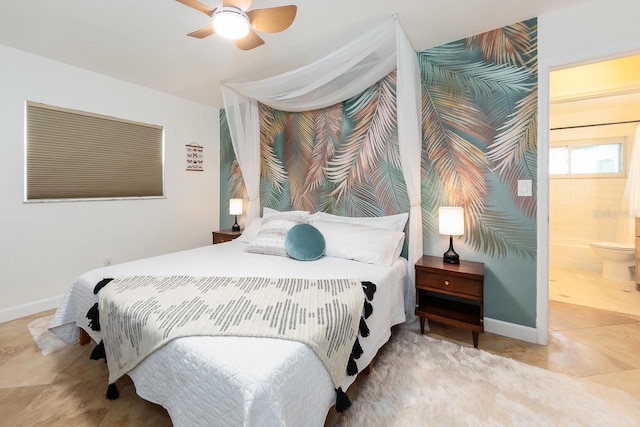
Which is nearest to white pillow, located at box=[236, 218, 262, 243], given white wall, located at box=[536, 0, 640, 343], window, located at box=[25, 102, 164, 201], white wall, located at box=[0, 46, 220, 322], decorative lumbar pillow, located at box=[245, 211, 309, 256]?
decorative lumbar pillow, located at box=[245, 211, 309, 256]

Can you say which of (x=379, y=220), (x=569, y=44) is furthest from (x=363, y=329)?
(x=569, y=44)

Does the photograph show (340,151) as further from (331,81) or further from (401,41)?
(401,41)

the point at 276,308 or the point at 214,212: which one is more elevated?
the point at 214,212

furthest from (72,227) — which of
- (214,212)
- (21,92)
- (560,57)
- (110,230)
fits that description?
(560,57)

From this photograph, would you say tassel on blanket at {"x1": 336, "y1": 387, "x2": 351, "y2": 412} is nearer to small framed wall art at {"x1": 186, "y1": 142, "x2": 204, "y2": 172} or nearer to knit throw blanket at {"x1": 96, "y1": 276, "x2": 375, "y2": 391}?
knit throw blanket at {"x1": 96, "y1": 276, "x2": 375, "y2": 391}

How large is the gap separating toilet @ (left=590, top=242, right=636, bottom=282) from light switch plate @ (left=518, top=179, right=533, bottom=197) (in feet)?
7.71

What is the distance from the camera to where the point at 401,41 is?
6.82ft

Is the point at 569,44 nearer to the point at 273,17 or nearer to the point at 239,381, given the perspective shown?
the point at 273,17

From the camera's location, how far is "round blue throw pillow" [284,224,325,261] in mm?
2408

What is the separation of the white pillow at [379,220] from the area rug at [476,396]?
3.63ft

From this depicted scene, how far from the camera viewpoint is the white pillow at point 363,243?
91.3 inches

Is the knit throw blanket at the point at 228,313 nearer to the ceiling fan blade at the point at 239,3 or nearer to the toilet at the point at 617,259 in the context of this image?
the ceiling fan blade at the point at 239,3

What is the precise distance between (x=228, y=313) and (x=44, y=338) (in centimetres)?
199

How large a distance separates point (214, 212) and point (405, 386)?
353cm
